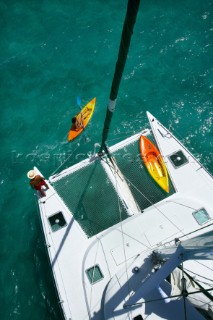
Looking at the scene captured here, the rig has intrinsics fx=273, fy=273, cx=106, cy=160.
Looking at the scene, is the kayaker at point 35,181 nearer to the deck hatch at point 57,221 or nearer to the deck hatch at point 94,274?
the deck hatch at point 57,221

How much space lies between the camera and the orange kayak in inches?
394

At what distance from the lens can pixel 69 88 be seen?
577 inches

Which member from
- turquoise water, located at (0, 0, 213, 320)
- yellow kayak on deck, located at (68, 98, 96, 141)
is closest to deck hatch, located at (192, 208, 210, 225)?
turquoise water, located at (0, 0, 213, 320)

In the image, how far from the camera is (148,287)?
6.28 meters

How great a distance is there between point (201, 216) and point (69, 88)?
31.0 feet

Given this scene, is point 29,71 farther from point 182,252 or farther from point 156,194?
point 182,252

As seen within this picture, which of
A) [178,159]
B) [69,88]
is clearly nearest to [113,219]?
[178,159]

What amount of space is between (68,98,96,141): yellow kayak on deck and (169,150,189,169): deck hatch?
14.6ft

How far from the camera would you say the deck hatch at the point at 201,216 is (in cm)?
914

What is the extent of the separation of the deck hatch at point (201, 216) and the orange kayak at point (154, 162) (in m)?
1.28

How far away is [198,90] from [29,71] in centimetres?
923

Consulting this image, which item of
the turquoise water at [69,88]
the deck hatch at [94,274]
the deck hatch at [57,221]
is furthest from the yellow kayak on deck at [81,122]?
the deck hatch at [94,274]

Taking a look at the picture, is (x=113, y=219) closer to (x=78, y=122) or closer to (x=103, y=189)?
(x=103, y=189)

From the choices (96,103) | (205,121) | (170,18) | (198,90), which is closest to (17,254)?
(96,103)
